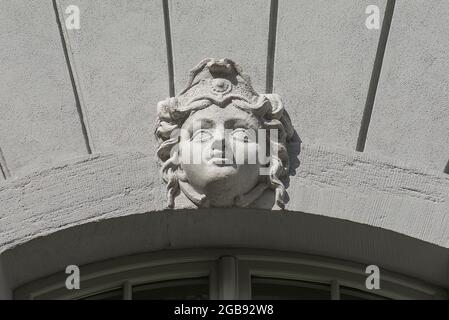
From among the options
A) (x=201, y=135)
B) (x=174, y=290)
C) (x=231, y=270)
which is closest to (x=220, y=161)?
(x=201, y=135)

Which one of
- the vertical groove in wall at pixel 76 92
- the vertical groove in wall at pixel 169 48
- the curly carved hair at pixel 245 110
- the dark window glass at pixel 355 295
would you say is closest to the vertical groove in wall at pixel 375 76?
the curly carved hair at pixel 245 110

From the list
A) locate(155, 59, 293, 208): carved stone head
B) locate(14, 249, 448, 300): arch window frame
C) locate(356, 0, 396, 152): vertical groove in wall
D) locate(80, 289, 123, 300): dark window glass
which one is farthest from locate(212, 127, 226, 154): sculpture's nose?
locate(80, 289, 123, 300): dark window glass

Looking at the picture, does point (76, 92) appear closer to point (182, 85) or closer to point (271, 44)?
point (182, 85)

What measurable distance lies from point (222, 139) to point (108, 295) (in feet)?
3.92

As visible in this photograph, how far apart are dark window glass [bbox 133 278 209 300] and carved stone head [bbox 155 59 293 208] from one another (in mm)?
578

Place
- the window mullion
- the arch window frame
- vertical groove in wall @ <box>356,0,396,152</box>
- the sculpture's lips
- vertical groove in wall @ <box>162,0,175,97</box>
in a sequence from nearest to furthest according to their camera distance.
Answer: the sculpture's lips
the window mullion
the arch window frame
vertical groove in wall @ <box>356,0,396,152</box>
vertical groove in wall @ <box>162,0,175,97</box>

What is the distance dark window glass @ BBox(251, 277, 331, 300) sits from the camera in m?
6.76

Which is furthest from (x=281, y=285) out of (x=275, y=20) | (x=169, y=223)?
(x=275, y=20)

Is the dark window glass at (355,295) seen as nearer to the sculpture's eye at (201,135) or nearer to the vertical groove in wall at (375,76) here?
the vertical groove in wall at (375,76)

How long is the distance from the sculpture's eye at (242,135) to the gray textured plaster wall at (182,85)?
0.35 m

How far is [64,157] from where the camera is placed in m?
6.77

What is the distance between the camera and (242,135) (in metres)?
6.55

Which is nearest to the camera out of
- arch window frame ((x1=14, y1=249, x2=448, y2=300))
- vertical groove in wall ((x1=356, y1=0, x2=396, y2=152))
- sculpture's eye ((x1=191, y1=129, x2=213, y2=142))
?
sculpture's eye ((x1=191, y1=129, x2=213, y2=142))

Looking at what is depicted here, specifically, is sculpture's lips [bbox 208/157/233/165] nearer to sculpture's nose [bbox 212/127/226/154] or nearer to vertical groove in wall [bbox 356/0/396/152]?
sculpture's nose [bbox 212/127/226/154]
